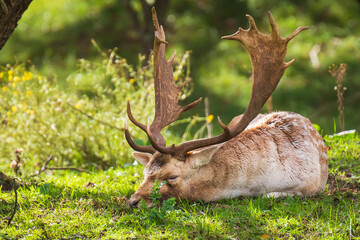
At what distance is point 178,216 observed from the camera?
162 inches

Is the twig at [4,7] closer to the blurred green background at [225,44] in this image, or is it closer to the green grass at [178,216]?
the green grass at [178,216]

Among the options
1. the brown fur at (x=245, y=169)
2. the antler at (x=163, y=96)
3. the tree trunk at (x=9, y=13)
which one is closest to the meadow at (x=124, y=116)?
the brown fur at (x=245, y=169)

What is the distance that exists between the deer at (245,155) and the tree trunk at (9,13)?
126 cm

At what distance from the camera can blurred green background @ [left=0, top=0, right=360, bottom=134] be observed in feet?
40.8

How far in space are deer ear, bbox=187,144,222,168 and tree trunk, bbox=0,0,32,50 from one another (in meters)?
1.98

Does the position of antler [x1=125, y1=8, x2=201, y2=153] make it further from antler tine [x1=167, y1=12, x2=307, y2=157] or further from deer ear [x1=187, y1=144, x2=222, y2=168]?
antler tine [x1=167, y1=12, x2=307, y2=157]

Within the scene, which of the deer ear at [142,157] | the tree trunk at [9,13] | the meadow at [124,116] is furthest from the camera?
the tree trunk at [9,13]

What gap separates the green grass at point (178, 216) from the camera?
3846 mm

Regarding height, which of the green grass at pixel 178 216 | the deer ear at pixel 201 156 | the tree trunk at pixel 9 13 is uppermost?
the tree trunk at pixel 9 13

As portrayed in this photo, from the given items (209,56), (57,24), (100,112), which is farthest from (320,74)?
(100,112)

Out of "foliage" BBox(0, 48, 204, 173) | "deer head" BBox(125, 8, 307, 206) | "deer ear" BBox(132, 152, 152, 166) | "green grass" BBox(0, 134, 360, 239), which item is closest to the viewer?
"green grass" BBox(0, 134, 360, 239)

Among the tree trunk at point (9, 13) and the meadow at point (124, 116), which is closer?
the meadow at point (124, 116)

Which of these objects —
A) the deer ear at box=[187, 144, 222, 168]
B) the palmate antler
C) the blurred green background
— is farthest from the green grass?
the blurred green background

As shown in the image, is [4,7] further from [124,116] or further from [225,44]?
[225,44]
